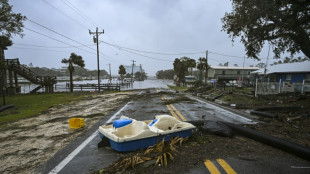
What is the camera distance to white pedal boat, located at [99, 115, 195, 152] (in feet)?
12.4

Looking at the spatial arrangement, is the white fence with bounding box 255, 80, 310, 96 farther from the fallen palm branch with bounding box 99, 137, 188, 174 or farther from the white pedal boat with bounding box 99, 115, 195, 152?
the fallen palm branch with bounding box 99, 137, 188, 174

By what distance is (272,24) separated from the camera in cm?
1221

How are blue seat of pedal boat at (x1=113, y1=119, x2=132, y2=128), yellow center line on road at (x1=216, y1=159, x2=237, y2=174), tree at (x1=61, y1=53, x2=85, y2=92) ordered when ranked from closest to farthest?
yellow center line on road at (x1=216, y1=159, x2=237, y2=174), blue seat of pedal boat at (x1=113, y1=119, x2=132, y2=128), tree at (x1=61, y1=53, x2=85, y2=92)

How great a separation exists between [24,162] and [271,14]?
1407 cm

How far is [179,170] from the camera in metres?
3.03

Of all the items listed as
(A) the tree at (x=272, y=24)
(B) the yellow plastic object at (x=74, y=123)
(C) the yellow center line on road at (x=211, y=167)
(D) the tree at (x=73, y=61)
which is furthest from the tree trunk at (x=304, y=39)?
(D) the tree at (x=73, y=61)

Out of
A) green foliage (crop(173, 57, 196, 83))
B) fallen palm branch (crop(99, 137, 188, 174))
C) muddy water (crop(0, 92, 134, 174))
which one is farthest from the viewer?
green foliage (crop(173, 57, 196, 83))

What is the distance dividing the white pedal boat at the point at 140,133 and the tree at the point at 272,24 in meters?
9.18

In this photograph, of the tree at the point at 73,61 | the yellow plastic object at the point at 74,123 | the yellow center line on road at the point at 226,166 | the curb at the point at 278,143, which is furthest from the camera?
the tree at the point at 73,61

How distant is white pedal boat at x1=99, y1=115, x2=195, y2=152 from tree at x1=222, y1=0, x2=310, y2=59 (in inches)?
362

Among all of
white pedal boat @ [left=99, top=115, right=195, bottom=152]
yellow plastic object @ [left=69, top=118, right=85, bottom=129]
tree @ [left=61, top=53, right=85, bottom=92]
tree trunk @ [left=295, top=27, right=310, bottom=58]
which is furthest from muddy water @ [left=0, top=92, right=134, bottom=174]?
tree @ [left=61, top=53, right=85, bottom=92]

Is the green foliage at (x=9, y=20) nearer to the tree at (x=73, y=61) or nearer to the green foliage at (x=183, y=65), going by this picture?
the tree at (x=73, y=61)

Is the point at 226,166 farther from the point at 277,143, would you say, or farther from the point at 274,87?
the point at 274,87

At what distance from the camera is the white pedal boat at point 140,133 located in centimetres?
377
